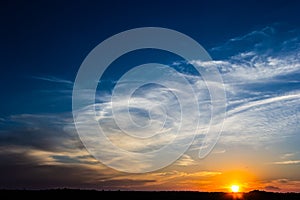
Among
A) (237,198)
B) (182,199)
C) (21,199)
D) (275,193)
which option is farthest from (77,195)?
(275,193)

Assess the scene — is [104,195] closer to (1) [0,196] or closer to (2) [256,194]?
(1) [0,196]

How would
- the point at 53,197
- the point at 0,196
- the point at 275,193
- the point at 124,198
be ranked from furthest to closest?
the point at 275,193 < the point at 124,198 < the point at 53,197 < the point at 0,196

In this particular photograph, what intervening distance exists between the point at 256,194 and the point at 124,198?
28340 millimetres

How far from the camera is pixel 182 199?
70750 millimetres

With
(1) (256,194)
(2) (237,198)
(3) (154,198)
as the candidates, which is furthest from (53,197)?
(1) (256,194)

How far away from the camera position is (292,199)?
256ft

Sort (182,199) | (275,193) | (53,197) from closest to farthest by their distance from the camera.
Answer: (53,197) → (182,199) → (275,193)

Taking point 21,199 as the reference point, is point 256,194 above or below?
above

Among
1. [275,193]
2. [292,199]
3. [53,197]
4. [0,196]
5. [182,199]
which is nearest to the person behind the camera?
[0,196]

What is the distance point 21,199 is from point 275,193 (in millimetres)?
49925

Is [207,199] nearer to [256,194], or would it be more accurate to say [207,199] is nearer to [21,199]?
[256,194]

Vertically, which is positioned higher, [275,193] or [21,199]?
[275,193]

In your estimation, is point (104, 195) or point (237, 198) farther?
point (237, 198)

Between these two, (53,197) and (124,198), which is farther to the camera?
(124,198)
